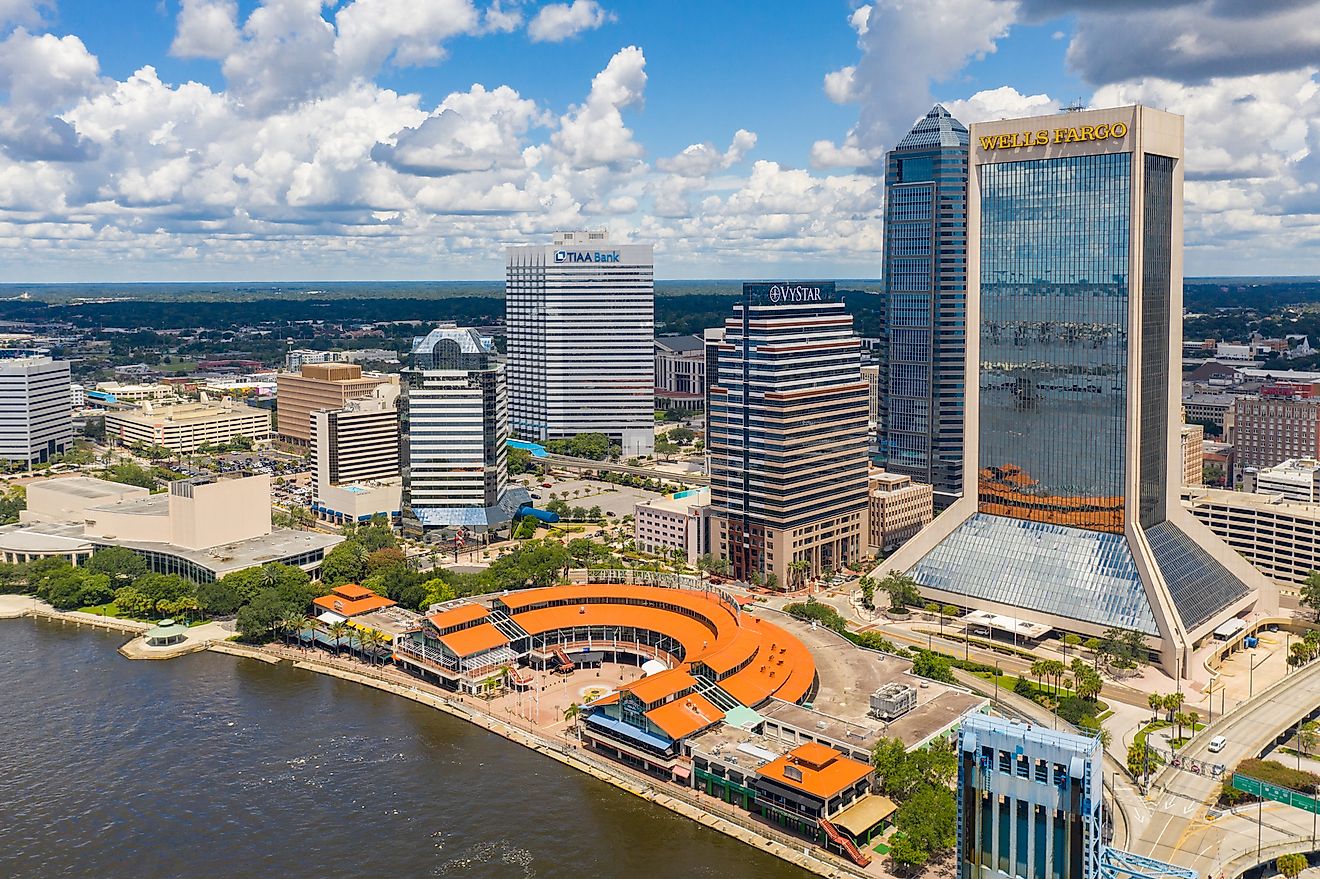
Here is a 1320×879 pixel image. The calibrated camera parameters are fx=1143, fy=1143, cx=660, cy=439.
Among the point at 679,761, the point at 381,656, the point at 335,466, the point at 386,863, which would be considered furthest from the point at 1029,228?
the point at 335,466

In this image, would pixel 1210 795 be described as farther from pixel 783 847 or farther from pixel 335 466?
pixel 335 466

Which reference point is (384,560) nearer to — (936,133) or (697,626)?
(697,626)

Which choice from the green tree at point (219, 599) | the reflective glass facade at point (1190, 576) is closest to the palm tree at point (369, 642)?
the green tree at point (219, 599)

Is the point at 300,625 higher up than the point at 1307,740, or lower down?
higher up

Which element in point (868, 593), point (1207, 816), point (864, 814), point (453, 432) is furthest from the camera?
point (453, 432)

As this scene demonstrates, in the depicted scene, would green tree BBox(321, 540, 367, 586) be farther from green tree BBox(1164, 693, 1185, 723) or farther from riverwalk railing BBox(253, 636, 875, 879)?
green tree BBox(1164, 693, 1185, 723)

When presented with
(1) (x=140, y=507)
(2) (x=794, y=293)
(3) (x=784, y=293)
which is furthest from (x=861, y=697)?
(1) (x=140, y=507)
